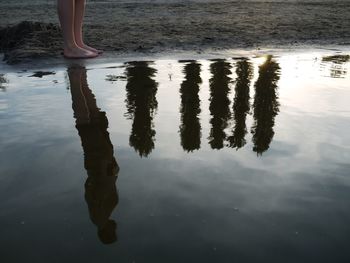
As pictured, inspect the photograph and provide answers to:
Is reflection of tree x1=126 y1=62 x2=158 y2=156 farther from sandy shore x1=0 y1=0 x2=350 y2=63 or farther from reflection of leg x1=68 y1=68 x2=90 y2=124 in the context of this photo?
sandy shore x1=0 y1=0 x2=350 y2=63

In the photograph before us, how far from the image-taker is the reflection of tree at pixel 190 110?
7.65ft

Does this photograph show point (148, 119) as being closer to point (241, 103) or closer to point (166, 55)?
point (241, 103)

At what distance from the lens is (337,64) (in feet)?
15.2

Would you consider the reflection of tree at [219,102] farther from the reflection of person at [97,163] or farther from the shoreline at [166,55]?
the shoreline at [166,55]

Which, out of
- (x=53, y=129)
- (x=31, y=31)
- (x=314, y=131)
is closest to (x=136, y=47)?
(x=31, y=31)

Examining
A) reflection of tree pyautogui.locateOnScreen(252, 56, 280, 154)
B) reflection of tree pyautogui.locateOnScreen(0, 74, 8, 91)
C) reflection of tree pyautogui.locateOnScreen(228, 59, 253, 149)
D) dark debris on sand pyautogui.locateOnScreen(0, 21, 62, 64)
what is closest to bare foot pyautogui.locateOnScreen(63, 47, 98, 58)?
dark debris on sand pyautogui.locateOnScreen(0, 21, 62, 64)

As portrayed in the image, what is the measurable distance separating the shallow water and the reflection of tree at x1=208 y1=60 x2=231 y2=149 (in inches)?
0.6

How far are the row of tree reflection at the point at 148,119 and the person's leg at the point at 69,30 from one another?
519 mm

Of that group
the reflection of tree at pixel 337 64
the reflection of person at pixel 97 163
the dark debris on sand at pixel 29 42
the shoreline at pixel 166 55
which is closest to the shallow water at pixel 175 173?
the reflection of person at pixel 97 163

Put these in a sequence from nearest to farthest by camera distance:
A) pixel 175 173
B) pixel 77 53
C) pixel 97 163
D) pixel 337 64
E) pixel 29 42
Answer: pixel 175 173
pixel 97 163
pixel 337 64
pixel 77 53
pixel 29 42

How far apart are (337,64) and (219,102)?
87.7 inches

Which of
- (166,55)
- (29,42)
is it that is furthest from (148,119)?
(29,42)

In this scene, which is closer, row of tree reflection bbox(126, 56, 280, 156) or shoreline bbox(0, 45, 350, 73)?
row of tree reflection bbox(126, 56, 280, 156)

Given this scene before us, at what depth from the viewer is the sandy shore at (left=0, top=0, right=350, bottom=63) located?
584 cm
